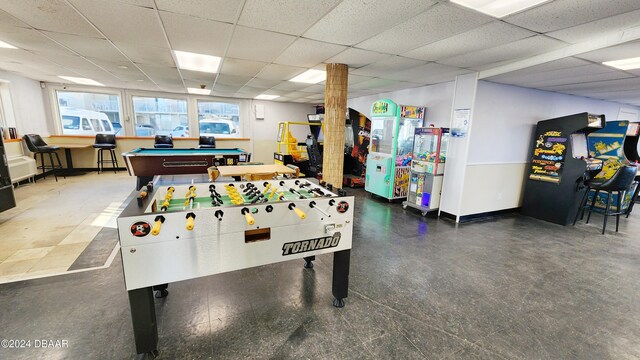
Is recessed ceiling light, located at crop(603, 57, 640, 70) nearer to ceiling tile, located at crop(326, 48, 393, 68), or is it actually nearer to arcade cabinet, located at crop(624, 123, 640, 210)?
arcade cabinet, located at crop(624, 123, 640, 210)

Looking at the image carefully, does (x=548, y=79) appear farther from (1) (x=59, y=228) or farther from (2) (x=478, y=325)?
(1) (x=59, y=228)

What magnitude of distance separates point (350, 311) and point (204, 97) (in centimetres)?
845

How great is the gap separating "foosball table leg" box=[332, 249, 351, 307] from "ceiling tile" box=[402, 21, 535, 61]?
2.45 meters

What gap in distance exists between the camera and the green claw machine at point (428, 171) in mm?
4621

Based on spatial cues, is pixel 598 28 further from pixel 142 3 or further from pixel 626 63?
pixel 142 3

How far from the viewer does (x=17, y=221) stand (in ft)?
12.1

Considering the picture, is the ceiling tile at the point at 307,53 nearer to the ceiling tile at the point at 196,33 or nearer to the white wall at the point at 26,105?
the ceiling tile at the point at 196,33

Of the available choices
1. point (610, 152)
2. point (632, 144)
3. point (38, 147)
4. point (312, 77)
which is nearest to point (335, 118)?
point (312, 77)

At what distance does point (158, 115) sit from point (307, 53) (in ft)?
22.8

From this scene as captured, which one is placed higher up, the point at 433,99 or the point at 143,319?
the point at 433,99

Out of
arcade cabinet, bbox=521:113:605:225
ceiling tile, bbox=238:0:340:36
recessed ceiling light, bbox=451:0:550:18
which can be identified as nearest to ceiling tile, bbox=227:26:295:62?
ceiling tile, bbox=238:0:340:36

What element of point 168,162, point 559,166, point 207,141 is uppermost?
point 207,141

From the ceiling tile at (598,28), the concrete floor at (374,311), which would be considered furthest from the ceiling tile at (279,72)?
the ceiling tile at (598,28)

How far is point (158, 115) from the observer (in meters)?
8.23
